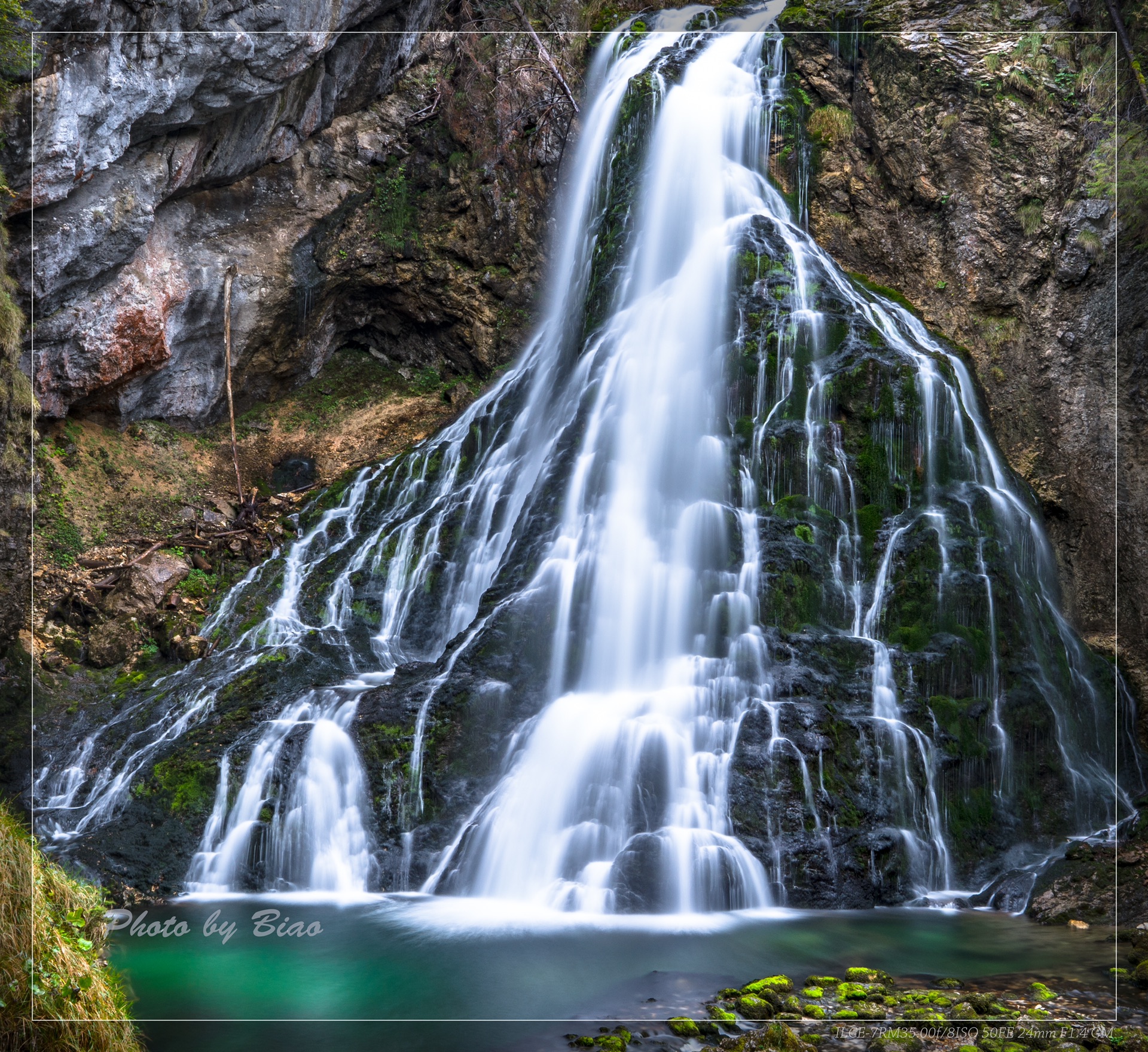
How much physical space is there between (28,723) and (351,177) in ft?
34.7

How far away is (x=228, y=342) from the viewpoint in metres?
15.6

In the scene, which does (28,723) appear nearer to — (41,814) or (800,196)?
(41,814)

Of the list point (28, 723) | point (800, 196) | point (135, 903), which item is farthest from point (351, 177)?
point (135, 903)

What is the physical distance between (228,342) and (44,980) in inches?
Result: 506

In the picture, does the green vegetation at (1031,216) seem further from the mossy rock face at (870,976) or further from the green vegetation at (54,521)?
the green vegetation at (54,521)

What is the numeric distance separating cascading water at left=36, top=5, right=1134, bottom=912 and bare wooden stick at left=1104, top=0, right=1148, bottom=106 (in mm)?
3501

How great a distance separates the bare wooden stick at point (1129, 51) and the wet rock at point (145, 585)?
13077 millimetres

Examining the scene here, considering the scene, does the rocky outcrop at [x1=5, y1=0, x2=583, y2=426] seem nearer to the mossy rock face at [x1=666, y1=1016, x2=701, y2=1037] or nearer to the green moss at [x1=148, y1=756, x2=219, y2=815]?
the green moss at [x1=148, y1=756, x2=219, y2=815]

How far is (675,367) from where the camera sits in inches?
488

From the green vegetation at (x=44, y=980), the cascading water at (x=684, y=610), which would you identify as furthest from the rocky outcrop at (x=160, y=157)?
the green vegetation at (x=44, y=980)

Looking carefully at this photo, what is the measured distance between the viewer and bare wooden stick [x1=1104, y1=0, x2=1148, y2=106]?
33.0 feet

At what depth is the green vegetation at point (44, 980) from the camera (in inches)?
166

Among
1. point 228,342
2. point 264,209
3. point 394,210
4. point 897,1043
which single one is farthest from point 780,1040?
point 394,210

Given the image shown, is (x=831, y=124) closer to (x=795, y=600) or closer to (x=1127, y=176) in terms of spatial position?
(x=1127, y=176)
